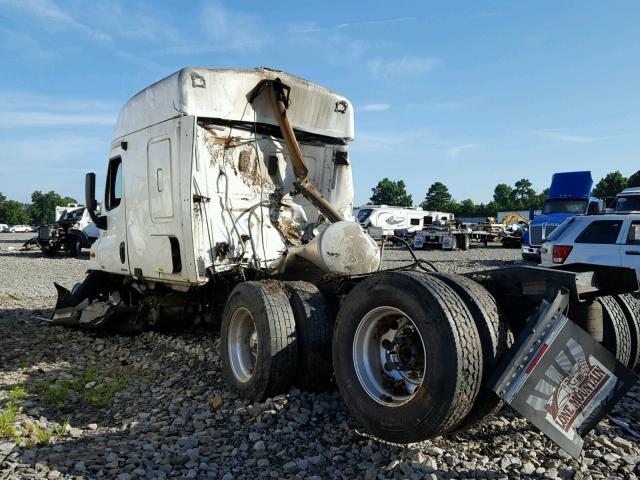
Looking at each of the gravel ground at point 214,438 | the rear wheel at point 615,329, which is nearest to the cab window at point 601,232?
the gravel ground at point 214,438

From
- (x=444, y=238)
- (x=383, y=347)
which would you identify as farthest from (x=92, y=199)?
(x=444, y=238)

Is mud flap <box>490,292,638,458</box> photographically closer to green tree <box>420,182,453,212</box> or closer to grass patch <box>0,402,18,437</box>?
grass patch <box>0,402,18,437</box>

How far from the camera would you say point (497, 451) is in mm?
3488

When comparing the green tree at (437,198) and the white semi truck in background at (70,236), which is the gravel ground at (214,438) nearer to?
the white semi truck in background at (70,236)

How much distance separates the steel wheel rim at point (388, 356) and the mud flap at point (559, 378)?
0.68m

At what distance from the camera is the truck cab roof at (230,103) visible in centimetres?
556

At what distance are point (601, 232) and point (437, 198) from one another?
106 meters

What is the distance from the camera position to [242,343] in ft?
16.2

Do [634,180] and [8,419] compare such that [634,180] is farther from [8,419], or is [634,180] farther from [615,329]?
[8,419]

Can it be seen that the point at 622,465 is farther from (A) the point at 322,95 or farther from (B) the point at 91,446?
(A) the point at 322,95

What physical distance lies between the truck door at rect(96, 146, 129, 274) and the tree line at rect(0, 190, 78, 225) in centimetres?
12947

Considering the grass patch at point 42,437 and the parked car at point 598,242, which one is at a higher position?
the parked car at point 598,242

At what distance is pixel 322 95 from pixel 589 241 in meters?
7.33

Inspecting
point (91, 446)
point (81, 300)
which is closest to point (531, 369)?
point (91, 446)
